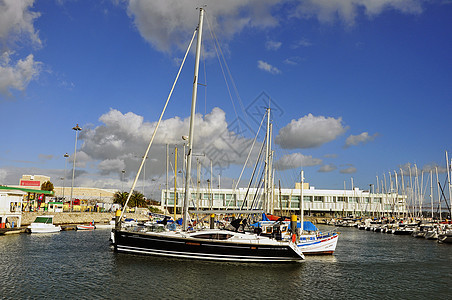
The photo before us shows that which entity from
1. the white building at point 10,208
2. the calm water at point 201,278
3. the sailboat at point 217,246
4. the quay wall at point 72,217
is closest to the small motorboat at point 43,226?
the white building at point 10,208

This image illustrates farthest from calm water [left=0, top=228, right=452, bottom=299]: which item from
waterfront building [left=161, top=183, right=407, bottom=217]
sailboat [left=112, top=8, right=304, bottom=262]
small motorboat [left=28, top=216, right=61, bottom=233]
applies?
waterfront building [left=161, top=183, right=407, bottom=217]

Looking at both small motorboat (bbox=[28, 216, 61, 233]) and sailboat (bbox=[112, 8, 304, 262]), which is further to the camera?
small motorboat (bbox=[28, 216, 61, 233])

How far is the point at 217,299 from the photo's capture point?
21.5 meters

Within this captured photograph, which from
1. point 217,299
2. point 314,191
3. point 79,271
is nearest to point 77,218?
point 79,271

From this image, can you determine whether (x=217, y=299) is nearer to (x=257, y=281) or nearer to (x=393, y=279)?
(x=257, y=281)

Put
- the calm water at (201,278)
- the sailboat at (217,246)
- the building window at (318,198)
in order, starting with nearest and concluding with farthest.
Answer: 1. the calm water at (201,278)
2. the sailboat at (217,246)
3. the building window at (318,198)

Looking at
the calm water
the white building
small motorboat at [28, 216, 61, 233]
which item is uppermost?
the white building

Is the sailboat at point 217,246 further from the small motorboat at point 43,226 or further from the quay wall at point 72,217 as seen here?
the quay wall at point 72,217

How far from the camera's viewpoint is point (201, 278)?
86.1 feet

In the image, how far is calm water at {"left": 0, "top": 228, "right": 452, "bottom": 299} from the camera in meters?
22.8

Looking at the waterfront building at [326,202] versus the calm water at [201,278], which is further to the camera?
the waterfront building at [326,202]

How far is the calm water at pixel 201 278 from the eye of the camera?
2280 cm

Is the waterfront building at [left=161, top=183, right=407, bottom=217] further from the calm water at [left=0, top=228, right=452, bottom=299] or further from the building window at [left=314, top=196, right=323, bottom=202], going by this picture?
the calm water at [left=0, top=228, right=452, bottom=299]

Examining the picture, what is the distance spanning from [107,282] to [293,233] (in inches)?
661
